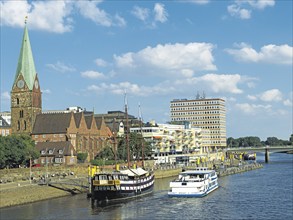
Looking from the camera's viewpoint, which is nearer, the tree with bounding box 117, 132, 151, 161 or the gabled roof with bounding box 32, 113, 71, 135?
the tree with bounding box 117, 132, 151, 161

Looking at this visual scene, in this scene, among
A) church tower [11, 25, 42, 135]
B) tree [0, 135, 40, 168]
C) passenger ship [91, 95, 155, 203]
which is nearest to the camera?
passenger ship [91, 95, 155, 203]

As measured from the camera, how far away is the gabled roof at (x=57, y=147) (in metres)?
155

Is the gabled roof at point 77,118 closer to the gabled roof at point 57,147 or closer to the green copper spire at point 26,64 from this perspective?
the gabled roof at point 57,147

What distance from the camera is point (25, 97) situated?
17138 centimetres

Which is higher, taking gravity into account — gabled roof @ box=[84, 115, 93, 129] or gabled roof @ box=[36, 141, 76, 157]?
gabled roof @ box=[84, 115, 93, 129]

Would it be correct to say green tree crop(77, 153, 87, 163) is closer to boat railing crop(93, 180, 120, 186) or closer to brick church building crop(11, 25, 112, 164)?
brick church building crop(11, 25, 112, 164)

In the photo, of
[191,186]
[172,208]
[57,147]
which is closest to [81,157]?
[57,147]

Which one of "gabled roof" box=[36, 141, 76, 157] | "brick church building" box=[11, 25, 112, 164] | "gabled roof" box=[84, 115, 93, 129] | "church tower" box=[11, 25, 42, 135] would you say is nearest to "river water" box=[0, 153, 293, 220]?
"gabled roof" box=[36, 141, 76, 157]

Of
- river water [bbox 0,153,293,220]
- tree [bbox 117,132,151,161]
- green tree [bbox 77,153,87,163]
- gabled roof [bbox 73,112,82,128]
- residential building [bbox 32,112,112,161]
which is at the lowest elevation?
river water [bbox 0,153,293,220]

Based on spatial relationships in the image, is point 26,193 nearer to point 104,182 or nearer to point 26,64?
point 104,182

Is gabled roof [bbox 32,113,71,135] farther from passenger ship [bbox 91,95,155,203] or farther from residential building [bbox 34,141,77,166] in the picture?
passenger ship [bbox 91,95,155,203]

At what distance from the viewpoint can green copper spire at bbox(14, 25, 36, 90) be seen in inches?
6501

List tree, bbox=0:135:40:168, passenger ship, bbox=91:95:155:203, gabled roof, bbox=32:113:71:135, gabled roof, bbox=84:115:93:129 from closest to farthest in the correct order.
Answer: passenger ship, bbox=91:95:155:203
tree, bbox=0:135:40:168
gabled roof, bbox=32:113:71:135
gabled roof, bbox=84:115:93:129

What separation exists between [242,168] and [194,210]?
4517 inches
